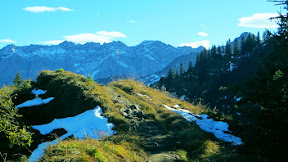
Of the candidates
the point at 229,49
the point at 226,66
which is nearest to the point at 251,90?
the point at 226,66

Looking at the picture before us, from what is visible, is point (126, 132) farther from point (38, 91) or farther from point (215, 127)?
point (38, 91)

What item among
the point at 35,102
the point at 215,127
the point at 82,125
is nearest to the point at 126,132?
the point at 82,125

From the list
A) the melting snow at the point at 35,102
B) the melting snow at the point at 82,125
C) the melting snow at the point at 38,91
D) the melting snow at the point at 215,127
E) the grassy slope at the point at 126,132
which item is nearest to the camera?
the grassy slope at the point at 126,132

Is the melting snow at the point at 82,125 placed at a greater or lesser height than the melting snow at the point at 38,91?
lesser

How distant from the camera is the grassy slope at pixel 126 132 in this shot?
224 inches

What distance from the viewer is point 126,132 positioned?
821 centimetres

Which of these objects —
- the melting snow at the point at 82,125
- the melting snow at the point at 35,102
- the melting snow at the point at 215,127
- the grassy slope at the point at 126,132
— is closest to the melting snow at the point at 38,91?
the grassy slope at the point at 126,132

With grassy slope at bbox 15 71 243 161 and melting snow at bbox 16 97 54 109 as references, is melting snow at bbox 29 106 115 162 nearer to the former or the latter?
grassy slope at bbox 15 71 243 161

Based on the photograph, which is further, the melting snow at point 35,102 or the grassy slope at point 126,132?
the melting snow at point 35,102

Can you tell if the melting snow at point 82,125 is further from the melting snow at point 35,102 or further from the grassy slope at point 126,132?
the melting snow at point 35,102

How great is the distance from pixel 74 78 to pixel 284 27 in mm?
11453

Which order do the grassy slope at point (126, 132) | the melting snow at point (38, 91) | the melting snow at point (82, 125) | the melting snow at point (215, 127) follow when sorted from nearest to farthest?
the grassy slope at point (126, 132), the melting snow at point (82, 125), the melting snow at point (215, 127), the melting snow at point (38, 91)

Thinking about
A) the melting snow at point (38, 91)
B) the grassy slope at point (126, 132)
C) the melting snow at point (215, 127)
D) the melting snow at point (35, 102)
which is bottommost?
the melting snow at point (215, 127)

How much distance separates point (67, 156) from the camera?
4898mm
